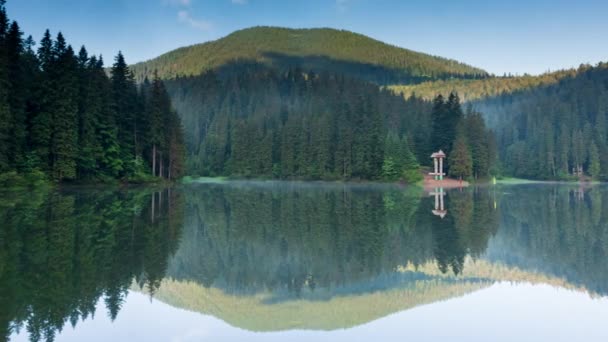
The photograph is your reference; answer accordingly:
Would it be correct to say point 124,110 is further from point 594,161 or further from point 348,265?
point 594,161

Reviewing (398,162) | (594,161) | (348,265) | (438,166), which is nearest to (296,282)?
(348,265)

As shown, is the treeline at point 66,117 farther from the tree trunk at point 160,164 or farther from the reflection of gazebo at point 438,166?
the reflection of gazebo at point 438,166

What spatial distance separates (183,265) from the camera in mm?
12750

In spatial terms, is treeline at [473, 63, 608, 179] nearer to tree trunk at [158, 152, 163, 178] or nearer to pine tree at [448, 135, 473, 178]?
pine tree at [448, 135, 473, 178]

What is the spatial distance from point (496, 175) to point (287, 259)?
93.7 m

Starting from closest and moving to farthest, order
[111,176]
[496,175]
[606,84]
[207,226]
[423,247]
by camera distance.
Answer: [423,247]
[207,226]
[111,176]
[496,175]
[606,84]

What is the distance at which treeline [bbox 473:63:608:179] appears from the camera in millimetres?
111375

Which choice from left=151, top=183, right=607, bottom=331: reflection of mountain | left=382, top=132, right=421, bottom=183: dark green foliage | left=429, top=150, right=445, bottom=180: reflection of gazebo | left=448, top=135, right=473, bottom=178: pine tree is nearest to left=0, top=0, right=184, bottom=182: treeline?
left=151, top=183, right=607, bottom=331: reflection of mountain

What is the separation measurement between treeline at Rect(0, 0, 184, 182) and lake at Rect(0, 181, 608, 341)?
21.1m

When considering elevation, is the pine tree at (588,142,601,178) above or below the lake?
above

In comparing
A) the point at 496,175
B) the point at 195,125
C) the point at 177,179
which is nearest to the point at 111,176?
the point at 177,179

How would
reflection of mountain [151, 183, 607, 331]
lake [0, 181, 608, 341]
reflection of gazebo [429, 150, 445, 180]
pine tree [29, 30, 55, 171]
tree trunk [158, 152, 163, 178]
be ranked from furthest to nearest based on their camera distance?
1. reflection of gazebo [429, 150, 445, 180]
2. tree trunk [158, 152, 163, 178]
3. pine tree [29, 30, 55, 171]
4. reflection of mountain [151, 183, 607, 331]
5. lake [0, 181, 608, 341]

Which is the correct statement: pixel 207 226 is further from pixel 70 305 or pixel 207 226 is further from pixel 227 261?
pixel 70 305

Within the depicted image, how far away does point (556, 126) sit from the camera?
136 metres
